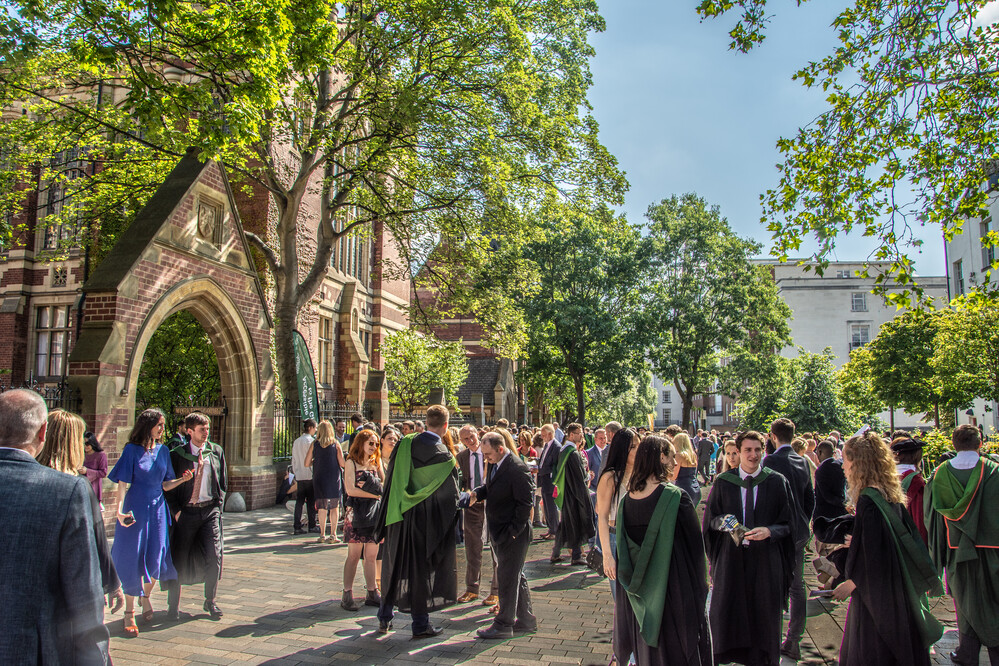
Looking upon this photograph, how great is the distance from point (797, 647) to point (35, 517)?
5711 mm

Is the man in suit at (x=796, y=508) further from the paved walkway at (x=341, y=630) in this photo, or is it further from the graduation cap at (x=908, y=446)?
the graduation cap at (x=908, y=446)

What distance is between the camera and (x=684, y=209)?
134 ft

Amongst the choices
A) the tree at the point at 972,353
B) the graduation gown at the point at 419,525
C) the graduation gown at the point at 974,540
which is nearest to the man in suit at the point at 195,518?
the graduation gown at the point at 419,525

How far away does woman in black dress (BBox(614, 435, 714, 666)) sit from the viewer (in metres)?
4.32

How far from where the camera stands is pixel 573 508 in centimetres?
1016

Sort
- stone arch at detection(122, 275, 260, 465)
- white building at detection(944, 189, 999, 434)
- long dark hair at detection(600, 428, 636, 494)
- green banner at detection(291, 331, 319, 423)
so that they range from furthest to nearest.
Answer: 1. white building at detection(944, 189, 999, 434)
2. green banner at detection(291, 331, 319, 423)
3. stone arch at detection(122, 275, 260, 465)
4. long dark hair at detection(600, 428, 636, 494)

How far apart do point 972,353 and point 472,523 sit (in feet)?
58.2

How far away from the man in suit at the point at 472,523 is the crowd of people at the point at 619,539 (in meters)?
0.03

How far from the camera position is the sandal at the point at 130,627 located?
625 cm

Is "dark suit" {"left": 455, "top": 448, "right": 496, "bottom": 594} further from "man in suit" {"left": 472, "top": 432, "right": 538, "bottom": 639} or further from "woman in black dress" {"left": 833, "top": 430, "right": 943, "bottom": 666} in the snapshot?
"woman in black dress" {"left": 833, "top": 430, "right": 943, "bottom": 666}

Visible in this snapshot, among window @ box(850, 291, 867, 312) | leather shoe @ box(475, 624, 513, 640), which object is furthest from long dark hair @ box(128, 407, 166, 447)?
window @ box(850, 291, 867, 312)

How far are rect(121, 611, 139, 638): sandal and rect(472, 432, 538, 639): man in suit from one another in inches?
121

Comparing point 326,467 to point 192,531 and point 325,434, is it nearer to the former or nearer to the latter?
point 325,434

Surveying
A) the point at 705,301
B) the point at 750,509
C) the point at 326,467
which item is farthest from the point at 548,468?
the point at 705,301
